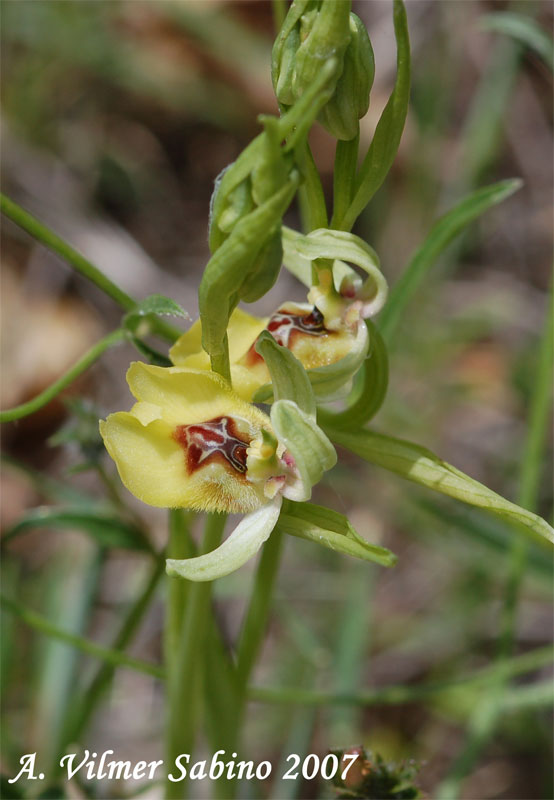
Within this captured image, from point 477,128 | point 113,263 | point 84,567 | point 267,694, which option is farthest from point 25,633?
point 477,128

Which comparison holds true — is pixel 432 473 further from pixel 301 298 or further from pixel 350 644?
pixel 301 298

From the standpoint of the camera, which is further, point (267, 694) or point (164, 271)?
point (164, 271)

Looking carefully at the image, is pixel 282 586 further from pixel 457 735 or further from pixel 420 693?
pixel 420 693

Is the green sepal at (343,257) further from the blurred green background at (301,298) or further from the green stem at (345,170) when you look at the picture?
the blurred green background at (301,298)

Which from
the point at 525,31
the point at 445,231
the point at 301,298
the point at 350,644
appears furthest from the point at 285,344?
the point at 301,298

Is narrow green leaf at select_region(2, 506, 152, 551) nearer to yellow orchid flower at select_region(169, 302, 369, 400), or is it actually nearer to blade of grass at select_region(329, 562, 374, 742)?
yellow orchid flower at select_region(169, 302, 369, 400)

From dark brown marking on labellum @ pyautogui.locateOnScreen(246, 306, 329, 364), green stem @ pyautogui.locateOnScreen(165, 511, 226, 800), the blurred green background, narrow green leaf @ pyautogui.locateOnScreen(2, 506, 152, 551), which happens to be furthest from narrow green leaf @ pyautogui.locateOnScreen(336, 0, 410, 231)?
the blurred green background

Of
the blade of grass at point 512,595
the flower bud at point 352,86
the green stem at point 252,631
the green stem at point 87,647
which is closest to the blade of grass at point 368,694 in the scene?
the blade of grass at point 512,595

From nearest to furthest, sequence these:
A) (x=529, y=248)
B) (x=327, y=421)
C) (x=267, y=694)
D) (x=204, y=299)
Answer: (x=204, y=299), (x=327, y=421), (x=267, y=694), (x=529, y=248)
